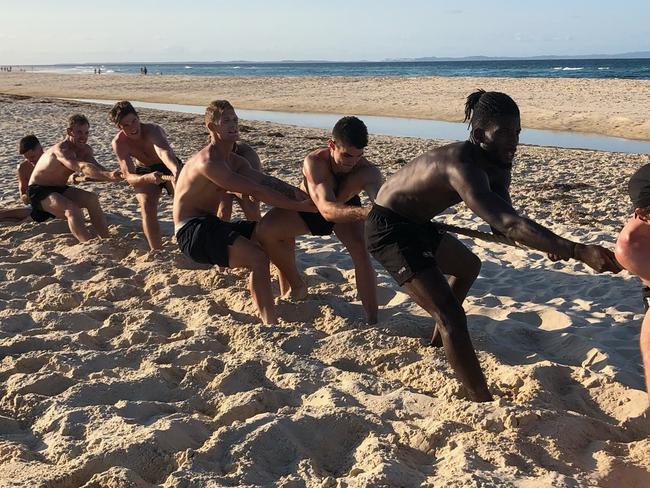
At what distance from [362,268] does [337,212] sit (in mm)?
598

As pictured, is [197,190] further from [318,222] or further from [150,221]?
[150,221]

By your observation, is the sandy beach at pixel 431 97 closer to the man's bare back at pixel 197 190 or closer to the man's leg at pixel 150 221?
the man's leg at pixel 150 221

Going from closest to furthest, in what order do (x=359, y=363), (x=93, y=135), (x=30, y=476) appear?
1. (x=30, y=476)
2. (x=359, y=363)
3. (x=93, y=135)

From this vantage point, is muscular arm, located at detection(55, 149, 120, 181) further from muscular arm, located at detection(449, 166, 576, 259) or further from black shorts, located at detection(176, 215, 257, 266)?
muscular arm, located at detection(449, 166, 576, 259)

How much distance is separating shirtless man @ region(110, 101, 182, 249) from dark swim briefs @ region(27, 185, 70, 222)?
0.73 meters

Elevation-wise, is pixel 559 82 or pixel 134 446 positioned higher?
pixel 559 82

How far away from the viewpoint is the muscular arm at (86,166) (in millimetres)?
6336

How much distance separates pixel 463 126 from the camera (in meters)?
19.2

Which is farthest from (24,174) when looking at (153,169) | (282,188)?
(282,188)

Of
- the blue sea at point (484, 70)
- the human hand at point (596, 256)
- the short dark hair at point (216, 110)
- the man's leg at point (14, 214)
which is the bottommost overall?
the man's leg at point (14, 214)

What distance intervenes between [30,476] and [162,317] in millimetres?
1989

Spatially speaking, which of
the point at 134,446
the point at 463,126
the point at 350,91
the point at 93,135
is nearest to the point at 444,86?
the point at 350,91

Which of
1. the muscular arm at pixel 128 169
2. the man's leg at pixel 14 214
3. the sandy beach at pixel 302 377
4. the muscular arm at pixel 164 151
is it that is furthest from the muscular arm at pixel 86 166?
the man's leg at pixel 14 214

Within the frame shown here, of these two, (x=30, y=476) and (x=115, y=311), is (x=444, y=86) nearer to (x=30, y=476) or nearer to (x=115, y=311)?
(x=115, y=311)
